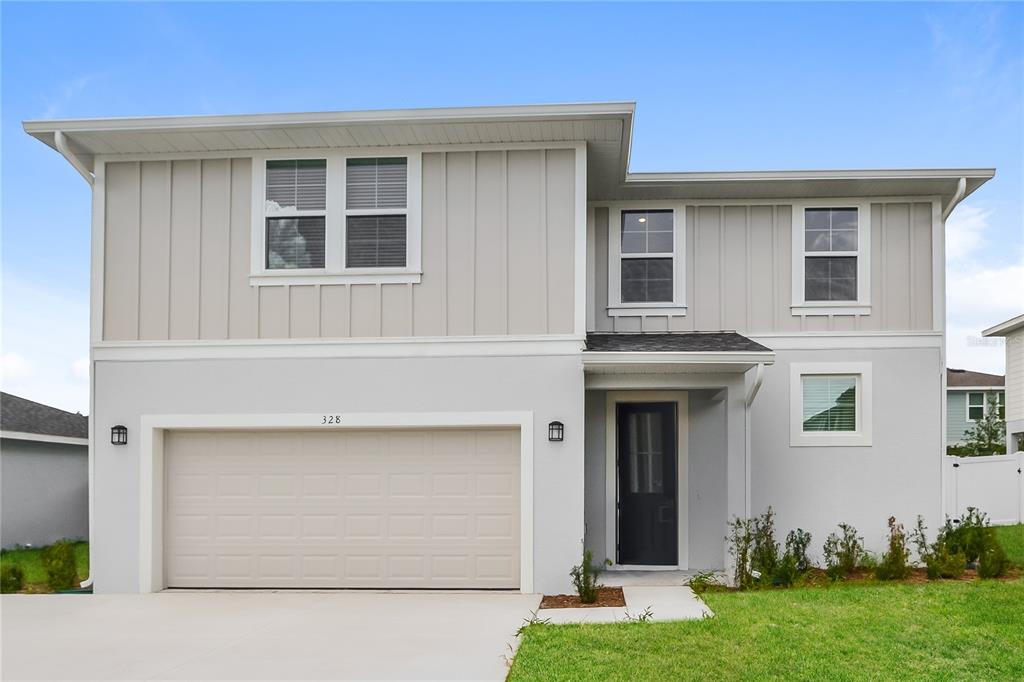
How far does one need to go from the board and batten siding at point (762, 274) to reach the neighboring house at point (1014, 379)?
11087 mm

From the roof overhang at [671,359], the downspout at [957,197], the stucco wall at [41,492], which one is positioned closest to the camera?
the roof overhang at [671,359]

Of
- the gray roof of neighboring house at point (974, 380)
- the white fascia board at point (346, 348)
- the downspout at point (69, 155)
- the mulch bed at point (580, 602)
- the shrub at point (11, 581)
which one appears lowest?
the shrub at point (11, 581)

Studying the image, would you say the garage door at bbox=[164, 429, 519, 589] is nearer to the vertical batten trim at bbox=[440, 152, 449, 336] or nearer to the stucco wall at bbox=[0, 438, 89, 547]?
the vertical batten trim at bbox=[440, 152, 449, 336]

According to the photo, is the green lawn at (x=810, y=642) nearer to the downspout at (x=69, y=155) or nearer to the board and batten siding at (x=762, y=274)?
the board and batten siding at (x=762, y=274)

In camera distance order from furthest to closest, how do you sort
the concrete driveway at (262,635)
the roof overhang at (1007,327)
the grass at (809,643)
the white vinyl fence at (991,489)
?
1. the roof overhang at (1007,327)
2. the white vinyl fence at (991,489)
3. the concrete driveway at (262,635)
4. the grass at (809,643)

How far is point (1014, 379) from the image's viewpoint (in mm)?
21344

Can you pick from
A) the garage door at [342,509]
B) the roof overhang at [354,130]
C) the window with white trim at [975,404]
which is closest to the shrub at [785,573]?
the garage door at [342,509]

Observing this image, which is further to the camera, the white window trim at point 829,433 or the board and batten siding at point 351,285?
the white window trim at point 829,433

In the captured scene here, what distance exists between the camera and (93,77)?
48.1 feet

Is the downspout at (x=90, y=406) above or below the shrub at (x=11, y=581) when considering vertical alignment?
above

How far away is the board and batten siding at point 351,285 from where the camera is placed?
9773mm

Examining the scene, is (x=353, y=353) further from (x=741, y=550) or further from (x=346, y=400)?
(x=741, y=550)

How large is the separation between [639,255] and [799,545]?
14.2ft

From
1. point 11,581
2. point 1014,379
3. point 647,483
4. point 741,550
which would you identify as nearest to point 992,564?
point 741,550
